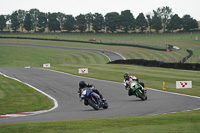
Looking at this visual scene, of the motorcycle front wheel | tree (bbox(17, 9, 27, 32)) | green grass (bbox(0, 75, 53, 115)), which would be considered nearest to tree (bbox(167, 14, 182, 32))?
tree (bbox(17, 9, 27, 32))

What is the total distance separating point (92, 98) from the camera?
570 inches

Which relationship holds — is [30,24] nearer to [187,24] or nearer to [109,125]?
[187,24]

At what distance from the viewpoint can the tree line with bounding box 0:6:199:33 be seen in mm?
156000

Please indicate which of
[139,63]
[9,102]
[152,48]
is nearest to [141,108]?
[9,102]

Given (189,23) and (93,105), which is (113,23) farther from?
(93,105)

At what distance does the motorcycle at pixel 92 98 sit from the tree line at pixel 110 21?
14263 centimetres

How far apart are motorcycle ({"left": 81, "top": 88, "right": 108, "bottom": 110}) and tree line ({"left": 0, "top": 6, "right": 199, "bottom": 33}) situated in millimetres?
142632

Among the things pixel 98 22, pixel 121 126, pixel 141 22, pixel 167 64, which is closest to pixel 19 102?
pixel 121 126

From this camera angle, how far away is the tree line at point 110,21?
156 m

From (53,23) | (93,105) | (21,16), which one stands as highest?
(21,16)

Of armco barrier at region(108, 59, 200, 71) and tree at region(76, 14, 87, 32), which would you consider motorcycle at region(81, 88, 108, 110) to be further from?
tree at region(76, 14, 87, 32)

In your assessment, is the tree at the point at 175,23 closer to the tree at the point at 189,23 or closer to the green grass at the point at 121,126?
the tree at the point at 189,23

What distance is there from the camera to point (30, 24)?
170 meters

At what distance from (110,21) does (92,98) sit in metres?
146
